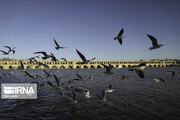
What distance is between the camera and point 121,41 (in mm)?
9047

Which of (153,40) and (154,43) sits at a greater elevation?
(153,40)

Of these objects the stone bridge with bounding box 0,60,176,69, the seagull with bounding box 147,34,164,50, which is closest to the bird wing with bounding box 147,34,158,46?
the seagull with bounding box 147,34,164,50

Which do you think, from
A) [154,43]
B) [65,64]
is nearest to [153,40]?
[154,43]

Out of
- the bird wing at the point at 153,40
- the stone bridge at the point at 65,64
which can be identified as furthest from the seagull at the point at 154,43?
the stone bridge at the point at 65,64

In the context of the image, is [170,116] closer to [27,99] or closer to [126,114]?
[126,114]

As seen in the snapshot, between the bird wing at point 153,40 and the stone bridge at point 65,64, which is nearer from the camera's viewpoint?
the bird wing at point 153,40

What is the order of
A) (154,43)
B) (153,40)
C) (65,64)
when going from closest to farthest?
(153,40) < (154,43) < (65,64)

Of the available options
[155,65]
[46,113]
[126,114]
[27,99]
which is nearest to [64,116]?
[46,113]

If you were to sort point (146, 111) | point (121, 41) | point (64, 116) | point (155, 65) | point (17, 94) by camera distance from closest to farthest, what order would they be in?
point (121, 41)
point (64, 116)
point (146, 111)
point (17, 94)
point (155, 65)

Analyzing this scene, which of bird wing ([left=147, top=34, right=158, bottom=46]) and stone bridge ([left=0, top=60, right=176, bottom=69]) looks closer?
bird wing ([left=147, top=34, right=158, bottom=46])

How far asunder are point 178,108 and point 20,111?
14375 millimetres

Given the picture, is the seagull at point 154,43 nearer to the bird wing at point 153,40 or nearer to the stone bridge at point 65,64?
the bird wing at point 153,40

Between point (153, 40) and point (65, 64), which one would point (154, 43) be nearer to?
point (153, 40)

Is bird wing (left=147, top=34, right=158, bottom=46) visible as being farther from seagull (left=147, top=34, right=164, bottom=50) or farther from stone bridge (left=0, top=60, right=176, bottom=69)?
stone bridge (left=0, top=60, right=176, bottom=69)
